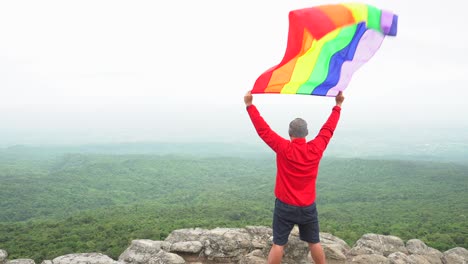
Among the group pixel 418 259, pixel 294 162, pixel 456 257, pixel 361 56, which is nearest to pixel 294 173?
pixel 294 162

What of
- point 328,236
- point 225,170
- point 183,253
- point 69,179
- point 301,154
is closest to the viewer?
point 301,154

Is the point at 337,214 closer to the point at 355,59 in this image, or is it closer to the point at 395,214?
the point at 395,214

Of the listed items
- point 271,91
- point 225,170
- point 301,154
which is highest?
point 271,91

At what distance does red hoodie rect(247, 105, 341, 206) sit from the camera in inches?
190

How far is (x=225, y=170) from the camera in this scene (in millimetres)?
162250

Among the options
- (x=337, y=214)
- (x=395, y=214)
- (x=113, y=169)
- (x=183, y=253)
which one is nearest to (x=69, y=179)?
(x=113, y=169)

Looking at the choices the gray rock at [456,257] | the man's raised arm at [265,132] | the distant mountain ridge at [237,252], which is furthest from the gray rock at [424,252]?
the man's raised arm at [265,132]

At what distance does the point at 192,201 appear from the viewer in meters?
83.4

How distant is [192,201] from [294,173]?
8158cm

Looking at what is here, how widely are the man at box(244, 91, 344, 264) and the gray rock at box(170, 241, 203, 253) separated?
4.97m

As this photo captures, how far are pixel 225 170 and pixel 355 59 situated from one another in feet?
518

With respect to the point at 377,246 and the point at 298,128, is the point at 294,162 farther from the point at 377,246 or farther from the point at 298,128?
the point at 377,246

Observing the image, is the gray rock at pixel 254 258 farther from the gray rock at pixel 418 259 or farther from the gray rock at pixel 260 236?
the gray rock at pixel 418 259

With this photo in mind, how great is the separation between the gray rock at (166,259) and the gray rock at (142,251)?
0.26 meters
